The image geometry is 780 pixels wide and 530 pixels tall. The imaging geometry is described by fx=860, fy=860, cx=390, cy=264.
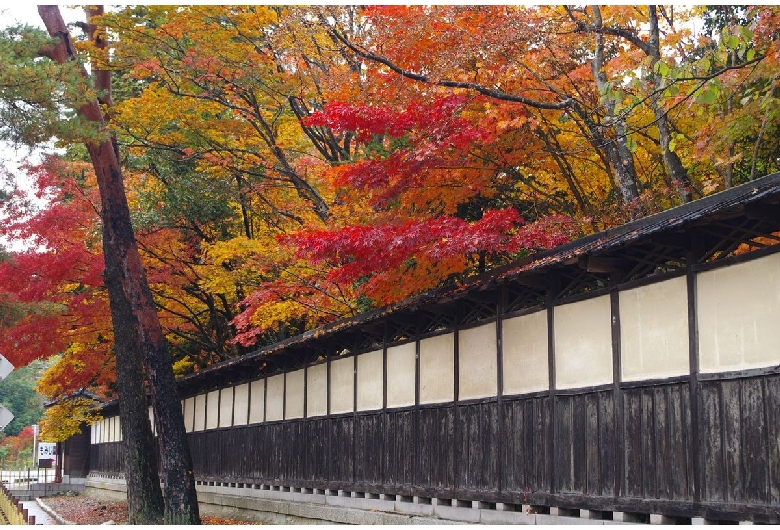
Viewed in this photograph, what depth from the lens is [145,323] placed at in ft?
64.4

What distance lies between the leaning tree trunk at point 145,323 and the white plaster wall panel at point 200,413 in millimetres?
10579

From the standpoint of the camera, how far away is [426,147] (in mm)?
15250

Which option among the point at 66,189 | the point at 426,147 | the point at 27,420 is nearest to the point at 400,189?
the point at 426,147

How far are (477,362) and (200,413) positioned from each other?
61.2 feet

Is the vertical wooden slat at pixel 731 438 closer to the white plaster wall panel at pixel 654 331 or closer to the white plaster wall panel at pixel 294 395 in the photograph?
the white plaster wall panel at pixel 654 331

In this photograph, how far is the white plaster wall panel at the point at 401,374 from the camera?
16766 millimetres

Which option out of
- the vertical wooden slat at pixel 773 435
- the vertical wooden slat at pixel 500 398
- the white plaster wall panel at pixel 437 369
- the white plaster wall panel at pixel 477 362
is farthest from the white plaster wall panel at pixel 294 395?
the vertical wooden slat at pixel 773 435

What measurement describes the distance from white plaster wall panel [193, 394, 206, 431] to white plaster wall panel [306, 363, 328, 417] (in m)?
10.2

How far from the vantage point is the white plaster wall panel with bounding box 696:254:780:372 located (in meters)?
9.07

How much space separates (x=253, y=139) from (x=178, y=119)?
2.22 m

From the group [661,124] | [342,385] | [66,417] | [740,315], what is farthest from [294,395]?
[66,417]

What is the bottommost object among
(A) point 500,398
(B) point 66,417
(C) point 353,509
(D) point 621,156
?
(C) point 353,509

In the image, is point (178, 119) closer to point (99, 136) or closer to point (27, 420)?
point (99, 136)

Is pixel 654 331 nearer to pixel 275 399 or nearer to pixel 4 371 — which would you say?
pixel 4 371
